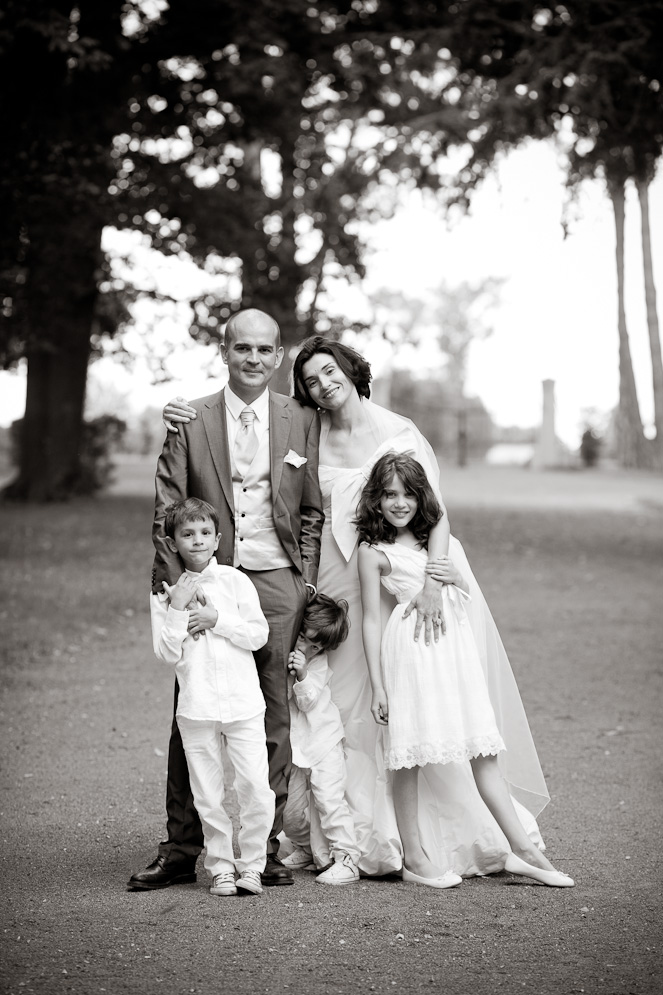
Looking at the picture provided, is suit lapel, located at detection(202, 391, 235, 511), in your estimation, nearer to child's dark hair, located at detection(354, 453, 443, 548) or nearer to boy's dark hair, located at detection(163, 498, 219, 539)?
boy's dark hair, located at detection(163, 498, 219, 539)

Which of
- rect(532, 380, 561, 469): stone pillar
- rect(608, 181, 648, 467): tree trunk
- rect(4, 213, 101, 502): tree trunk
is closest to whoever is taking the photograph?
rect(4, 213, 101, 502): tree trunk

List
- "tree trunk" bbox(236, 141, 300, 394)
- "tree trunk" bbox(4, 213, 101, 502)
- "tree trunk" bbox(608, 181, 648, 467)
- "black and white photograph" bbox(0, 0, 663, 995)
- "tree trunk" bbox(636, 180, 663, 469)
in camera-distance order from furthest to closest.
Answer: "tree trunk" bbox(608, 181, 648, 467), "tree trunk" bbox(636, 180, 663, 469), "tree trunk" bbox(4, 213, 101, 502), "tree trunk" bbox(236, 141, 300, 394), "black and white photograph" bbox(0, 0, 663, 995)

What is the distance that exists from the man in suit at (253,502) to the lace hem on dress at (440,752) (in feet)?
1.46

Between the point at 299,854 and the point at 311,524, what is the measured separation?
1446 millimetres

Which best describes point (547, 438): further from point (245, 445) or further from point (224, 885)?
point (224, 885)

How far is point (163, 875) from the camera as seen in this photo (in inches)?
188

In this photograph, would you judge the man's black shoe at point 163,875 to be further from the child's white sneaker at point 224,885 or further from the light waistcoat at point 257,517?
the light waistcoat at point 257,517

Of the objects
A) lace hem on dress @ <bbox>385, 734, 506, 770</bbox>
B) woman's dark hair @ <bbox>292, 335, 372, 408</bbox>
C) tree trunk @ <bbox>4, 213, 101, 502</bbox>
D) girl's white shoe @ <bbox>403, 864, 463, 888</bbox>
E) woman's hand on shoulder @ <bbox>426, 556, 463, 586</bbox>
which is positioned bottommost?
girl's white shoe @ <bbox>403, 864, 463, 888</bbox>

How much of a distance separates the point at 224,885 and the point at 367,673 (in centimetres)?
112

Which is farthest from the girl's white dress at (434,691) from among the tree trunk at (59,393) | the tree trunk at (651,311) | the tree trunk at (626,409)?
the tree trunk at (626,409)

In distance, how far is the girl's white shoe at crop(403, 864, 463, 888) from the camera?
4.89 meters

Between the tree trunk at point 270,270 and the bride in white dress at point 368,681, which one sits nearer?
the bride in white dress at point 368,681

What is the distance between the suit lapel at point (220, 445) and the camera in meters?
4.93

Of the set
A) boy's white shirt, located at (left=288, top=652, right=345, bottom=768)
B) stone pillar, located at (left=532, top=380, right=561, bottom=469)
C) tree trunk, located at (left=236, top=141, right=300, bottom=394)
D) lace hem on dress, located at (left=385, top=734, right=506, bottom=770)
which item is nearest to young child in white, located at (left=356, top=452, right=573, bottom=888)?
lace hem on dress, located at (left=385, top=734, right=506, bottom=770)
